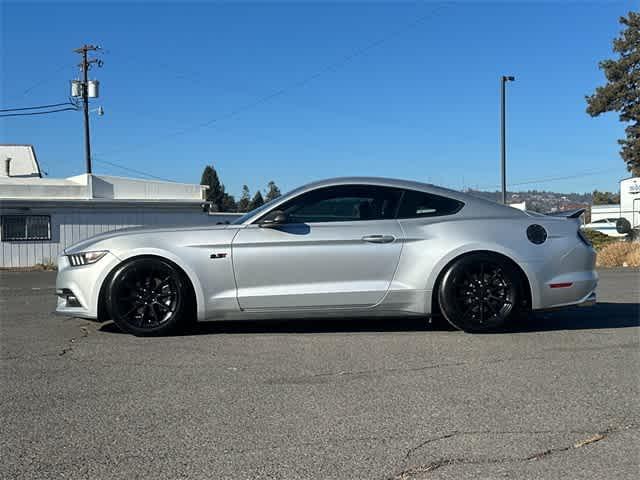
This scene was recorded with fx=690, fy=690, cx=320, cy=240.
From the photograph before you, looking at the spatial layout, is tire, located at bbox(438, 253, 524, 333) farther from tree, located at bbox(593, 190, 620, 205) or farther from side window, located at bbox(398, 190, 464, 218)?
tree, located at bbox(593, 190, 620, 205)

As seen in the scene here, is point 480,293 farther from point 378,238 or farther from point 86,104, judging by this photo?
point 86,104

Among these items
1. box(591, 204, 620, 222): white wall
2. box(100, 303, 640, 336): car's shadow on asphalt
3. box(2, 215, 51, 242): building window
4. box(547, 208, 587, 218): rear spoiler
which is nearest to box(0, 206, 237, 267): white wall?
box(2, 215, 51, 242): building window

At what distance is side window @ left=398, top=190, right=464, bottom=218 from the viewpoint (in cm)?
607

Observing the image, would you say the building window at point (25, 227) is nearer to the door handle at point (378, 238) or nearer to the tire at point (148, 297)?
the tire at point (148, 297)

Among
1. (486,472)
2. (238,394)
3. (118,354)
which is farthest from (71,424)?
(486,472)

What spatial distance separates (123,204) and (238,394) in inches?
1003

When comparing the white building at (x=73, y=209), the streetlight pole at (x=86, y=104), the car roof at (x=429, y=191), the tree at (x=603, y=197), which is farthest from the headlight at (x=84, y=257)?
the tree at (x=603, y=197)

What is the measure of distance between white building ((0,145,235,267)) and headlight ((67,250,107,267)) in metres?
19.6

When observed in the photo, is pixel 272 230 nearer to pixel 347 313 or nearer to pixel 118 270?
pixel 347 313

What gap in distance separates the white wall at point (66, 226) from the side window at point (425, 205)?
790 inches

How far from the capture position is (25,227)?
87.9 ft

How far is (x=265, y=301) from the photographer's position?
18.9ft

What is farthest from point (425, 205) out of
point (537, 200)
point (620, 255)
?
point (537, 200)

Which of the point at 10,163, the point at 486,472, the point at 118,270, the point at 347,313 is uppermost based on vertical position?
the point at 10,163
